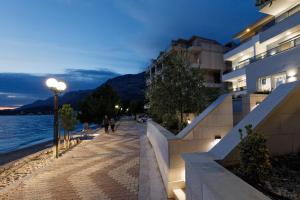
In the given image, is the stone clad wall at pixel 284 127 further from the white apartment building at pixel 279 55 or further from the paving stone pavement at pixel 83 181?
the white apartment building at pixel 279 55

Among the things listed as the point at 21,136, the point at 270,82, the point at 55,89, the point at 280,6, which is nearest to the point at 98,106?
the point at 21,136

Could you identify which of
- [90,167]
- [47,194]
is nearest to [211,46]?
[90,167]

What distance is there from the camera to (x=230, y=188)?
8.61 feet

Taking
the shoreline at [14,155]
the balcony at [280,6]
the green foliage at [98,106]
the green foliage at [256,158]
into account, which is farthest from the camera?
the green foliage at [98,106]

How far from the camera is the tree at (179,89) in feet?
34.7

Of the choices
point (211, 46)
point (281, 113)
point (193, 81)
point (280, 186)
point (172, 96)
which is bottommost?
point (280, 186)

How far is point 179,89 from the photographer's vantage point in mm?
10594

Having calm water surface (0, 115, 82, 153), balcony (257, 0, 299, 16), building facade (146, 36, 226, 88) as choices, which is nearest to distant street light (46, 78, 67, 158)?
calm water surface (0, 115, 82, 153)

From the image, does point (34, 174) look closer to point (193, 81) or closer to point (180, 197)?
point (180, 197)

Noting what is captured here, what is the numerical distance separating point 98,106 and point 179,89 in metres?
35.7

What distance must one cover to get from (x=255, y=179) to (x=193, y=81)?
746 cm

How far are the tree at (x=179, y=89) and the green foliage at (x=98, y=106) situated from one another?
34494 millimetres

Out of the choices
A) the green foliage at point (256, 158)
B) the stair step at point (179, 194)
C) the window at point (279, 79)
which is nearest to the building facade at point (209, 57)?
the window at point (279, 79)

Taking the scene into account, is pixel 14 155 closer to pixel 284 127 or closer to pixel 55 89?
pixel 55 89
